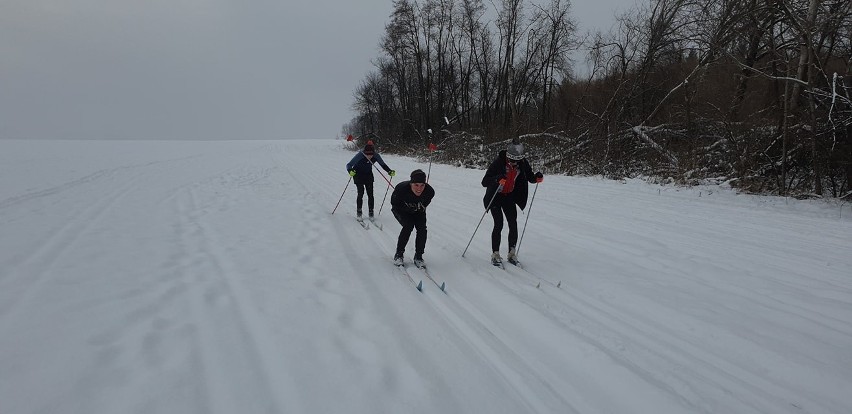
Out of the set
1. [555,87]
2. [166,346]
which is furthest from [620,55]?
[166,346]

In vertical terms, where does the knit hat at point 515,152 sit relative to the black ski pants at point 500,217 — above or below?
above

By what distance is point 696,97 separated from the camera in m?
13.6

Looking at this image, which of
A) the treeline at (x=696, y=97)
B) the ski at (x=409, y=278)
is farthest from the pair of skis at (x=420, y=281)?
the treeline at (x=696, y=97)

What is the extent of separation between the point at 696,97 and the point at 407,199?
12.8 metres

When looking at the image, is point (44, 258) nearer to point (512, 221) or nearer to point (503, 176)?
point (503, 176)

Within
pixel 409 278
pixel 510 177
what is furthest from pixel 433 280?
pixel 510 177

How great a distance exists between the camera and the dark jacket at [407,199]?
18.1 feet

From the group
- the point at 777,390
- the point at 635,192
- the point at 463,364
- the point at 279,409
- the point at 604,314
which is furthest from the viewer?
the point at 635,192

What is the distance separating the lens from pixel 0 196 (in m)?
9.16

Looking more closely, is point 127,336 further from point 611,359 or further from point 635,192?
point 635,192

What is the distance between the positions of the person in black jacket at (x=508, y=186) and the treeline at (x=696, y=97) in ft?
24.1

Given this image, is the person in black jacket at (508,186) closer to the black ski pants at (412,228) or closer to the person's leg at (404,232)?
the black ski pants at (412,228)

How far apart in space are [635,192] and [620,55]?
1024cm

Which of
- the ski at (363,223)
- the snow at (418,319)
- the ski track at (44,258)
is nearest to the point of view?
the snow at (418,319)
